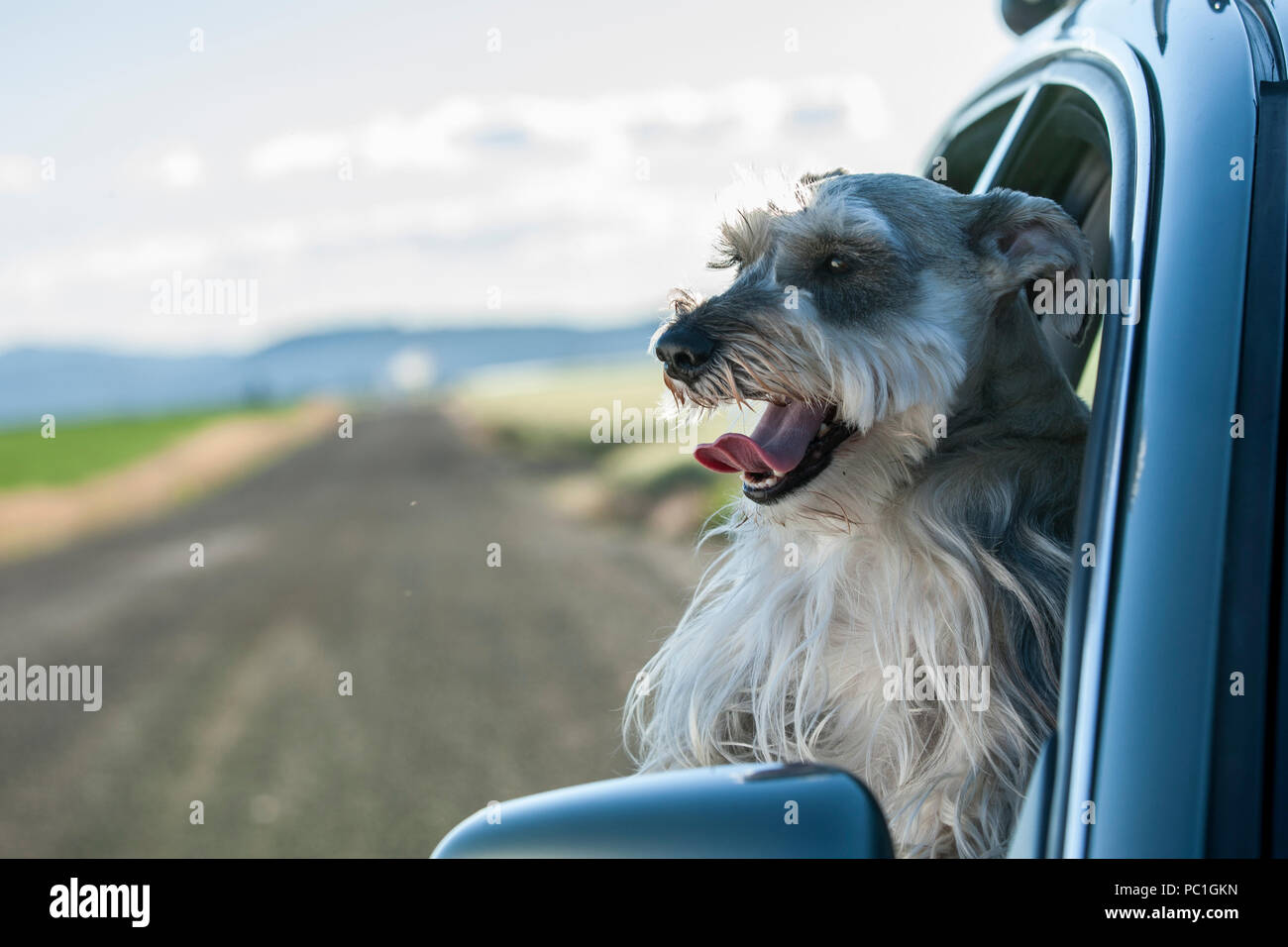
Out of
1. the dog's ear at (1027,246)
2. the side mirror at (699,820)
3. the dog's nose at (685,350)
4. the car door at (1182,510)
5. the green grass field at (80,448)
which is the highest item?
the green grass field at (80,448)

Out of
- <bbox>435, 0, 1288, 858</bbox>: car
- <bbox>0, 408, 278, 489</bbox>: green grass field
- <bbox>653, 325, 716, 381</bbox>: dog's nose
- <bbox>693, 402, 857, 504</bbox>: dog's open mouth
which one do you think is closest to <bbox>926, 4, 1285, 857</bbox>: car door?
<bbox>435, 0, 1288, 858</bbox>: car

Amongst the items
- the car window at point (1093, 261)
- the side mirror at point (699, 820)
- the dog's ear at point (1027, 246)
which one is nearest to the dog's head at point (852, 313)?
the dog's ear at point (1027, 246)

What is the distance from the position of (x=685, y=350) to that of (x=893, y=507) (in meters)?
0.78

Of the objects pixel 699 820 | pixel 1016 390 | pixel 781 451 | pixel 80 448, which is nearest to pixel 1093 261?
pixel 1016 390

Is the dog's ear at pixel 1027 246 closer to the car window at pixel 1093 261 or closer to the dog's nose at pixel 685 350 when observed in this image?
the car window at pixel 1093 261

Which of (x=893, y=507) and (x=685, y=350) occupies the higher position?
(x=685, y=350)

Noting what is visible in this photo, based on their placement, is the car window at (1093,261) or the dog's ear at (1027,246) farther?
the dog's ear at (1027,246)

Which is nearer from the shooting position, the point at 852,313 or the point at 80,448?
the point at 852,313

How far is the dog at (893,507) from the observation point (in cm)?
278

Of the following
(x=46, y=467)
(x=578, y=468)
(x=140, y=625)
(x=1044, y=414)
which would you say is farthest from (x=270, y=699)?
(x=46, y=467)

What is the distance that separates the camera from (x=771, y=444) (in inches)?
130

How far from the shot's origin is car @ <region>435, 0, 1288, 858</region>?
1.58 meters

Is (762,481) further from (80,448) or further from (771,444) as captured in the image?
(80,448)

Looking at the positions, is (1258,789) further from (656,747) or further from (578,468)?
(578,468)
